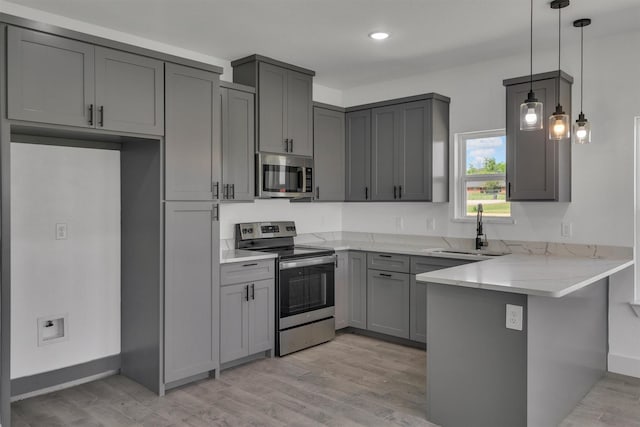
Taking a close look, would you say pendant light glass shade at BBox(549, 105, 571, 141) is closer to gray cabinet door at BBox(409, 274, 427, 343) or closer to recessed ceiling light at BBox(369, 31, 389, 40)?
recessed ceiling light at BBox(369, 31, 389, 40)

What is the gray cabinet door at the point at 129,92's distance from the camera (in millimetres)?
A: 2996

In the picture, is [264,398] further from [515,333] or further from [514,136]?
[514,136]

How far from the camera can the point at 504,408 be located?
8.50 ft

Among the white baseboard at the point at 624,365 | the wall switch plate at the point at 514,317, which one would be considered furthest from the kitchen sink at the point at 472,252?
the wall switch plate at the point at 514,317

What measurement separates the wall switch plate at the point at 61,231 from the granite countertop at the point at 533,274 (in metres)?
2.50

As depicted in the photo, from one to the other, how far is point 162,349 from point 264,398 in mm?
782

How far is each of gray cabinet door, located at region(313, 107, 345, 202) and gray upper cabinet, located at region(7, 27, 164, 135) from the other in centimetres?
194

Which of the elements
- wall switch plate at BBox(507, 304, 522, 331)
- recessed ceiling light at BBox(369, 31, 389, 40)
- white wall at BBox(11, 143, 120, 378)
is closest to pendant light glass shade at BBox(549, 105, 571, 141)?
wall switch plate at BBox(507, 304, 522, 331)

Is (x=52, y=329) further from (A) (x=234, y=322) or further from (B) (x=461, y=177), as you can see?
(B) (x=461, y=177)

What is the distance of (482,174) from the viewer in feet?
15.0

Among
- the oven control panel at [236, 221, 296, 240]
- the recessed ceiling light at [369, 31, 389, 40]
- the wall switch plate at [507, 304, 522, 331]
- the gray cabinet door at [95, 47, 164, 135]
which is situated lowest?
the wall switch plate at [507, 304, 522, 331]

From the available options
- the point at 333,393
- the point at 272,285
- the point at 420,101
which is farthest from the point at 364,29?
the point at 333,393

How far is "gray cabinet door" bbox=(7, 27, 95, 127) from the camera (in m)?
2.63

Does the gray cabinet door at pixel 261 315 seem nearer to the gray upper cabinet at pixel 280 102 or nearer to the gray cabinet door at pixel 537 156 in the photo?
the gray upper cabinet at pixel 280 102
